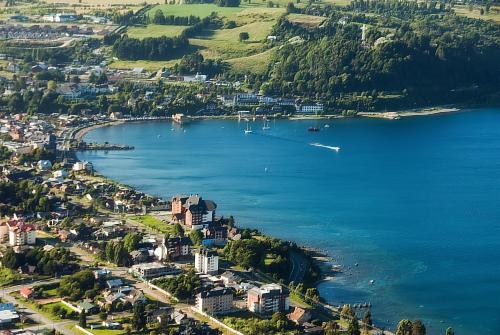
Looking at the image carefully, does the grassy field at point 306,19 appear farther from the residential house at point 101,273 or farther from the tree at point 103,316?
the tree at point 103,316

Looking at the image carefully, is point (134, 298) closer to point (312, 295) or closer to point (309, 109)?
point (312, 295)

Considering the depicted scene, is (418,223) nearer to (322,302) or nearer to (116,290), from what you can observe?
(322,302)

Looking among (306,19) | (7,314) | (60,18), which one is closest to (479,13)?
(306,19)

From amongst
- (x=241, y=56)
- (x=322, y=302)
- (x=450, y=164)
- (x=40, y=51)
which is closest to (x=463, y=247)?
(x=322, y=302)

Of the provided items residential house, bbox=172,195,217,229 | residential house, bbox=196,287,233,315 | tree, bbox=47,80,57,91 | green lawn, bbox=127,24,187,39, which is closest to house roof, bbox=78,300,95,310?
residential house, bbox=196,287,233,315

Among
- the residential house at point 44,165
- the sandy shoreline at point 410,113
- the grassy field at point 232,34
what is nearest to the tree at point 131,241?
the residential house at point 44,165

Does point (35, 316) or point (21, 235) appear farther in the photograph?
point (21, 235)
